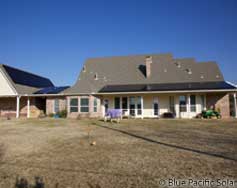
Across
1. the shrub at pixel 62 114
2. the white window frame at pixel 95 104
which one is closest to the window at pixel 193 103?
the white window frame at pixel 95 104

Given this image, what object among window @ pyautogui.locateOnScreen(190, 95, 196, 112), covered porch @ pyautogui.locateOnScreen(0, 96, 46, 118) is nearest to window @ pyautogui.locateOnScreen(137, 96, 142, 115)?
window @ pyautogui.locateOnScreen(190, 95, 196, 112)

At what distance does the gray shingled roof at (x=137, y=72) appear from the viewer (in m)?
21.3

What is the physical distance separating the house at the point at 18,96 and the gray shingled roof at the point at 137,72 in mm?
4487

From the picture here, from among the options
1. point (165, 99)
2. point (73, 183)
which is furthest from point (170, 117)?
point (73, 183)

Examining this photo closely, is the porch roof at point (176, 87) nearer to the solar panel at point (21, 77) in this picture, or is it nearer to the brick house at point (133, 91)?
the brick house at point (133, 91)

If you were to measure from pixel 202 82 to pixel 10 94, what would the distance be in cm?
2273

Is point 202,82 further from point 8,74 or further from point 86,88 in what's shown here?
point 8,74

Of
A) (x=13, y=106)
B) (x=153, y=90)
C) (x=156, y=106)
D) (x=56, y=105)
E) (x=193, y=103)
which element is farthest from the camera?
(x=13, y=106)

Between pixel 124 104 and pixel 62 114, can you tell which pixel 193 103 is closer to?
pixel 124 104

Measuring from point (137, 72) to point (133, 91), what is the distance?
528cm

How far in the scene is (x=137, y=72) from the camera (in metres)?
23.4

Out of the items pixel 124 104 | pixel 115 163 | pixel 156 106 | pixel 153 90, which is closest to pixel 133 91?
pixel 153 90

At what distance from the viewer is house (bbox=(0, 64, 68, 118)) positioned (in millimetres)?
22031

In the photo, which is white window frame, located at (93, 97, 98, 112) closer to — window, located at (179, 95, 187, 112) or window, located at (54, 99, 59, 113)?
window, located at (54, 99, 59, 113)
